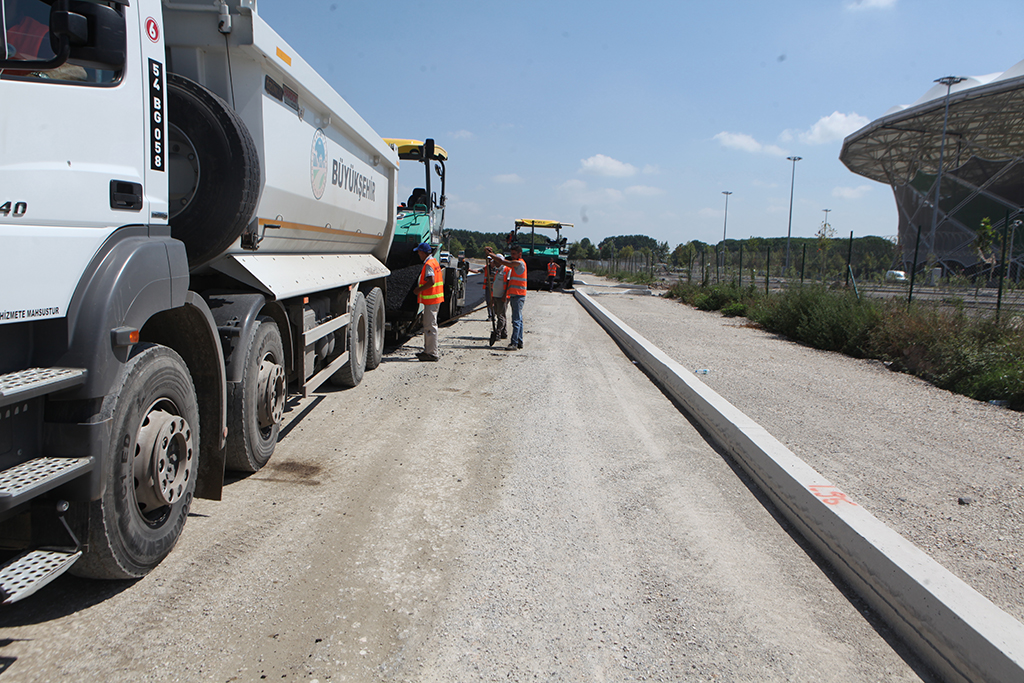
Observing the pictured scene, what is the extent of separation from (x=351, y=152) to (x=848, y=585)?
666cm

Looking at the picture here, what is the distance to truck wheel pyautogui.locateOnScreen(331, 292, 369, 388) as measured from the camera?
775 cm

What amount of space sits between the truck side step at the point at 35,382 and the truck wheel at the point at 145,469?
213mm

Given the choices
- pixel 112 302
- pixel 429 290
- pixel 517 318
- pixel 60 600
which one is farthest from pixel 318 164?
pixel 517 318

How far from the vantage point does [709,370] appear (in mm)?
9297

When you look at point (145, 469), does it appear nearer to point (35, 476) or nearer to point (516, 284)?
point (35, 476)

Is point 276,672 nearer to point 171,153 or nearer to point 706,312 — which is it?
point 171,153

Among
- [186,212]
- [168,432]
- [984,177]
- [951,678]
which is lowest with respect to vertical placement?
[951,678]

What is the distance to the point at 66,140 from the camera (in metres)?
2.67

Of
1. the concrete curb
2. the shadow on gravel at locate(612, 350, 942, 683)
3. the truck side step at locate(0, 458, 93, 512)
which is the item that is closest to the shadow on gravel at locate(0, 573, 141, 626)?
the truck side step at locate(0, 458, 93, 512)

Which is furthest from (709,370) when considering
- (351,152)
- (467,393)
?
(351,152)

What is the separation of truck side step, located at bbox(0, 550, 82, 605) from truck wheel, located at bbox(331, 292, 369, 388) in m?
5.02

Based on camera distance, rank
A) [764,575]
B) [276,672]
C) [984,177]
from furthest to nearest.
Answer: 1. [984,177]
2. [764,575]
3. [276,672]

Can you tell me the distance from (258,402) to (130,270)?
7.04 feet

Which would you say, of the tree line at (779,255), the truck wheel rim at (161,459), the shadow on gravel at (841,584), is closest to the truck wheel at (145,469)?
the truck wheel rim at (161,459)
